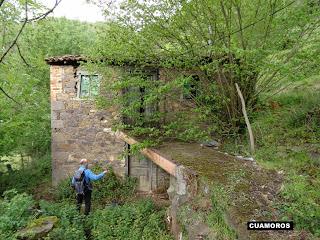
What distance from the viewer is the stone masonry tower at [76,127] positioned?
33.9ft

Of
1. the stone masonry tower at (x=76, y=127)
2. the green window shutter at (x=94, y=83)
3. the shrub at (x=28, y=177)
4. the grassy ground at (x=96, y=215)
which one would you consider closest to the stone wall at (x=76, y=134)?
the stone masonry tower at (x=76, y=127)

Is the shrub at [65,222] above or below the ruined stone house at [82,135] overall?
below

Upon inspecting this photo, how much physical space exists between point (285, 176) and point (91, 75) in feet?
23.3

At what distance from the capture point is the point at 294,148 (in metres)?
6.35

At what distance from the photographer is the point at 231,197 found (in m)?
4.37

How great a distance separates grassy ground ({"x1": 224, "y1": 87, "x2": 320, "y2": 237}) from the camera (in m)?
3.91

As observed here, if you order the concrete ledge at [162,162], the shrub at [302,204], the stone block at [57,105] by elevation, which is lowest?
the shrub at [302,204]

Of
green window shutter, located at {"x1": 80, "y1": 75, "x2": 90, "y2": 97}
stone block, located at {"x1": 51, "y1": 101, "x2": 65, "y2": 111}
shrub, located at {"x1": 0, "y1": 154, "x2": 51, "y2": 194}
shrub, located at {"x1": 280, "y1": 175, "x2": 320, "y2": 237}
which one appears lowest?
shrub, located at {"x1": 0, "y1": 154, "x2": 51, "y2": 194}

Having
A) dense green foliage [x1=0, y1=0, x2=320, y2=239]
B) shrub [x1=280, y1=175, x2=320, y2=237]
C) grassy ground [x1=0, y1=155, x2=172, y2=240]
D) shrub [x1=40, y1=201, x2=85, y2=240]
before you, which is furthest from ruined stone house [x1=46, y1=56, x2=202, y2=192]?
shrub [x1=280, y1=175, x2=320, y2=237]

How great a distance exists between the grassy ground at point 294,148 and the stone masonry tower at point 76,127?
440 centimetres

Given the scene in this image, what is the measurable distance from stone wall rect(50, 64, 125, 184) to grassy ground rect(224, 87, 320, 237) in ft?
14.3

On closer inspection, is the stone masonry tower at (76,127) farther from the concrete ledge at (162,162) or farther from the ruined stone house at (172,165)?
the concrete ledge at (162,162)

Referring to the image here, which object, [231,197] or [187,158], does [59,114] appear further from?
[231,197]

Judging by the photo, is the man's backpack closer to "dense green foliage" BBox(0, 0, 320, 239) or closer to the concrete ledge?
"dense green foliage" BBox(0, 0, 320, 239)
